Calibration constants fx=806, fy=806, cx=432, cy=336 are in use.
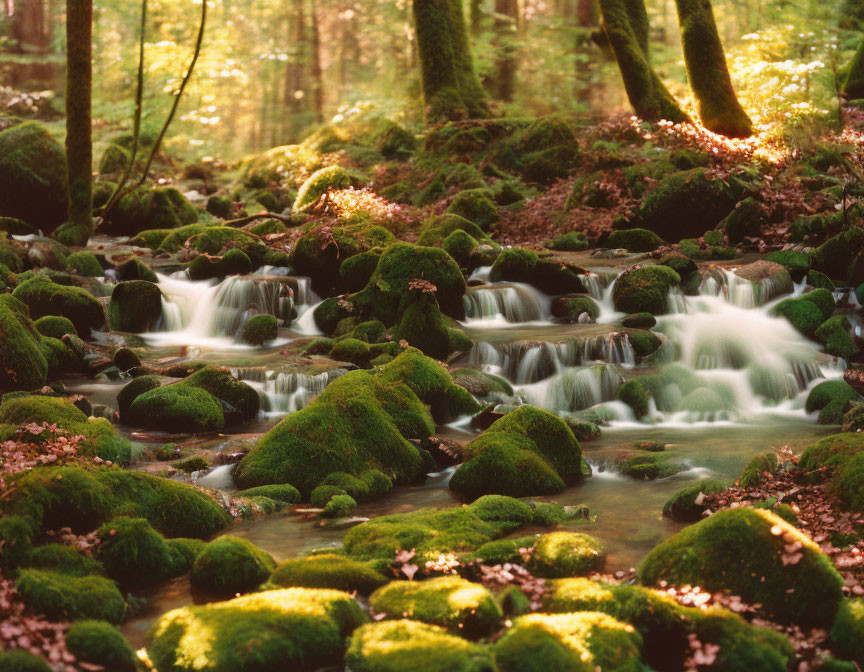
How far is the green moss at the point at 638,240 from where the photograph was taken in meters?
14.9

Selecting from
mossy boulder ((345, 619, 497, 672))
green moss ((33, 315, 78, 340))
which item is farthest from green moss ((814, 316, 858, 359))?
green moss ((33, 315, 78, 340))

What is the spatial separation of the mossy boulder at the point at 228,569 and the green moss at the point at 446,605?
31.1 inches

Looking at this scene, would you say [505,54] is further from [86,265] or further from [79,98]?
[86,265]

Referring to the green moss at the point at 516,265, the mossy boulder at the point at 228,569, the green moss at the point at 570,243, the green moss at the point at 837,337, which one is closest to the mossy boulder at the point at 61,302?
the green moss at the point at 516,265

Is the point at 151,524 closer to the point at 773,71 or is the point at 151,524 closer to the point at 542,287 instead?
the point at 542,287

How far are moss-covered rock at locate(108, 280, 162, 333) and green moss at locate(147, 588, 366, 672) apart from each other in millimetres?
8624

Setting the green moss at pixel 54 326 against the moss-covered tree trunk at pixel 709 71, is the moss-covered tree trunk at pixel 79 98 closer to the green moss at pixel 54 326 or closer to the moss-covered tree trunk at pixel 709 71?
the green moss at pixel 54 326

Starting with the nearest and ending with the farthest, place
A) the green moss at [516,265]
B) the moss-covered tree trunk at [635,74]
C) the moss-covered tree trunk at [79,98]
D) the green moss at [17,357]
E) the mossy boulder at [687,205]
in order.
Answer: the green moss at [17,357]
the moss-covered tree trunk at [79,98]
the green moss at [516,265]
the mossy boulder at [687,205]
the moss-covered tree trunk at [635,74]

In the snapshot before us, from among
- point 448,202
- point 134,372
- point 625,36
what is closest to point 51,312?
point 134,372

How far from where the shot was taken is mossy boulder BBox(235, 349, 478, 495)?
6.93 metres

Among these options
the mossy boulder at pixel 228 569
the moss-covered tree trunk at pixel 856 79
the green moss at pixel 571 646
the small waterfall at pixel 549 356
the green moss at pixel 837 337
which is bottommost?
the mossy boulder at pixel 228 569

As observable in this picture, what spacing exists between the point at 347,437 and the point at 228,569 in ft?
8.19

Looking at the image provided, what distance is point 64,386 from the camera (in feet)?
30.3

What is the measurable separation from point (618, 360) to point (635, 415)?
1.36m
